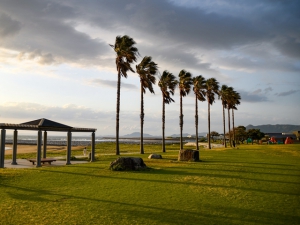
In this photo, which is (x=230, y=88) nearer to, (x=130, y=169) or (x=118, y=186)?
(x=130, y=169)

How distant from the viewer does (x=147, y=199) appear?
12836 mm

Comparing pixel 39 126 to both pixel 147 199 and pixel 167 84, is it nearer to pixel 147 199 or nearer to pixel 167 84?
pixel 147 199

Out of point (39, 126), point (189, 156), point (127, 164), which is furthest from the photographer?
point (189, 156)

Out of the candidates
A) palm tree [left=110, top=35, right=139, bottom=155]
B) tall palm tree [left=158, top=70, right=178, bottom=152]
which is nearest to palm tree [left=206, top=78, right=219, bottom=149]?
tall palm tree [left=158, top=70, right=178, bottom=152]

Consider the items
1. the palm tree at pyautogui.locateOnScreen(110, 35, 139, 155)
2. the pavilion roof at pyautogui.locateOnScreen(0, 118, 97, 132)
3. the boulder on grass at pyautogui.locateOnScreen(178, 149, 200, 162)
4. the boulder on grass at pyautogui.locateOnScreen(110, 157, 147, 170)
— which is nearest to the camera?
the boulder on grass at pyautogui.locateOnScreen(110, 157, 147, 170)

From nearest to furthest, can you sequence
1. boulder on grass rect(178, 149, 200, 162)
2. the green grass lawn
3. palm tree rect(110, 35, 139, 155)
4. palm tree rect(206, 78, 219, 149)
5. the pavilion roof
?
the green grass lawn
the pavilion roof
boulder on grass rect(178, 149, 200, 162)
palm tree rect(110, 35, 139, 155)
palm tree rect(206, 78, 219, 149)

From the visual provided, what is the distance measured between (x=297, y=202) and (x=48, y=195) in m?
11.7

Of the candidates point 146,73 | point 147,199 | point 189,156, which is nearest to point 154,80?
point 146,73

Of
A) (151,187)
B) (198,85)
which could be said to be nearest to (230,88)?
(198,85)

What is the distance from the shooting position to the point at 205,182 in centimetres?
1744

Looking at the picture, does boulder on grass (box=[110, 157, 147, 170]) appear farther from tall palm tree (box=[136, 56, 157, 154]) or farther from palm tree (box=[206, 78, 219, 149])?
palm tree (box=[206, 78, 219, 149])

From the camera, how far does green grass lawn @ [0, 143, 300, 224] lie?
10141mm

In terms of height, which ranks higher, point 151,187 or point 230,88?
point 230,88

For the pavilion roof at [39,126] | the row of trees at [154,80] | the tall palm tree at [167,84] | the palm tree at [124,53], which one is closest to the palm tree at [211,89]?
the row of trees at [154,80]
